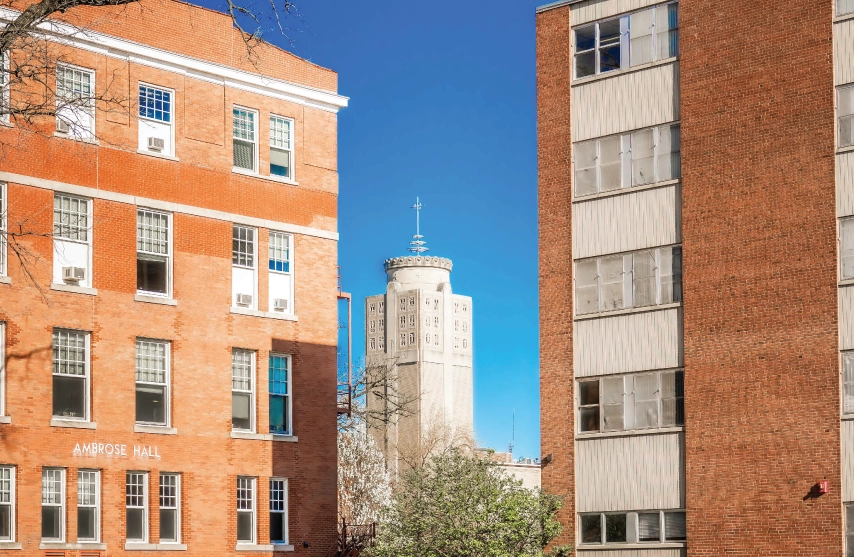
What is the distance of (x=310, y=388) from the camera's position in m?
46.2

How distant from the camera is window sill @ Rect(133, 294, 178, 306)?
137 ft

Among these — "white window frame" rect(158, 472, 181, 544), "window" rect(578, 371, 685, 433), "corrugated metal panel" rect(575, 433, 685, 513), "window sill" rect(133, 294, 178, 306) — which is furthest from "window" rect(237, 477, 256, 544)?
"window" rect(578, 371, 685, 433)

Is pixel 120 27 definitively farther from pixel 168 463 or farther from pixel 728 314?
pixel 728 314

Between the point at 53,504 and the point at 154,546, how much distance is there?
3537mm

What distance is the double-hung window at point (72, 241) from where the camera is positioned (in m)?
40.0

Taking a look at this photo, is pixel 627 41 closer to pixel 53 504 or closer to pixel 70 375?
pixel 70 375

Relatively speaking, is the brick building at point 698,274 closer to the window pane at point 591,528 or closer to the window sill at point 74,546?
the window pane at point 591,528

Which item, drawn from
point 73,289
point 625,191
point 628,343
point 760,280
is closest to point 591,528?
point 628,343

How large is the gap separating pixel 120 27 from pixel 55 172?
5.33 metres

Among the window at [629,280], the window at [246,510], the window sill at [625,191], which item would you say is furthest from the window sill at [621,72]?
the window at [246,510]

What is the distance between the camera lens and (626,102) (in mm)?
38469

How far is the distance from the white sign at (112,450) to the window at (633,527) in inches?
533

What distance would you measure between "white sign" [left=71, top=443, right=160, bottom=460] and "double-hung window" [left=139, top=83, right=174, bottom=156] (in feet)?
31.2

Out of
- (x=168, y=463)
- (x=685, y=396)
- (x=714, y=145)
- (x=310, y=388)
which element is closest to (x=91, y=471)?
(x=168, y=463)
